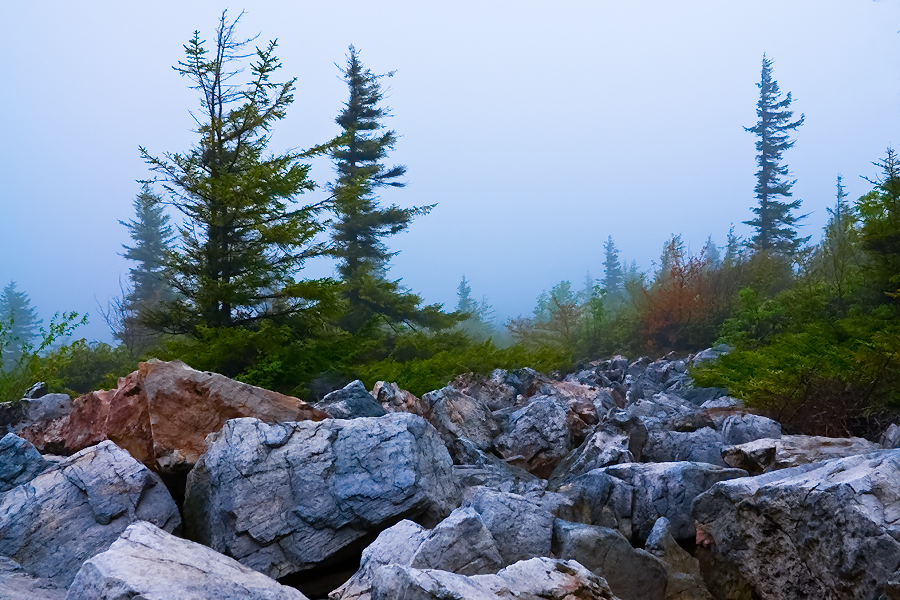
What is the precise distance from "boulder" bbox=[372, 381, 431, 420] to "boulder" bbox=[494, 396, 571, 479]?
1092 millimetres

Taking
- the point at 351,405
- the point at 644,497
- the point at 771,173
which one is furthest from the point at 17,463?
the point at 771,173

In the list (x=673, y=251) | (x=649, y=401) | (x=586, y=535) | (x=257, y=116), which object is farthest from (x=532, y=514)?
(x=673, y=251)

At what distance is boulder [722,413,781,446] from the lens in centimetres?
558

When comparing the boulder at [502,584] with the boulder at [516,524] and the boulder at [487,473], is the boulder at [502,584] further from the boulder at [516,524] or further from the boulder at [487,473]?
the boulder at [487,473]

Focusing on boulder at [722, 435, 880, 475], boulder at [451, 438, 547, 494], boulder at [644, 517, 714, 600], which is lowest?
boulder at [644, 517, 714, 600]

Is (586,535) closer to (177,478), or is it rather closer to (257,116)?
(177,478)

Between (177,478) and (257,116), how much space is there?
8.05 m

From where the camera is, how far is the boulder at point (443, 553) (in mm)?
3119

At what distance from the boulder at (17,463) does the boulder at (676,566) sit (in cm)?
456

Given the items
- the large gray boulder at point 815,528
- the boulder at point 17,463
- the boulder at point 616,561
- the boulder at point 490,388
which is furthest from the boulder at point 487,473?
the boulder at point 490,388

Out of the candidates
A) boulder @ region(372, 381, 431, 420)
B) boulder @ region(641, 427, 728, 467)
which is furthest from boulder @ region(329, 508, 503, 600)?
boulder @ region(372, 381, 431, 420)

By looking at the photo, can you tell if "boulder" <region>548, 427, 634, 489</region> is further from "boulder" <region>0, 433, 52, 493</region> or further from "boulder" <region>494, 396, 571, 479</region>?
"boulder" <region>0, 433, 52, 493</region>

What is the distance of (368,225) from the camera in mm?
20953

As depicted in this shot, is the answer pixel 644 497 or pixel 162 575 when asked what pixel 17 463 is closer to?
pixel 162 575
